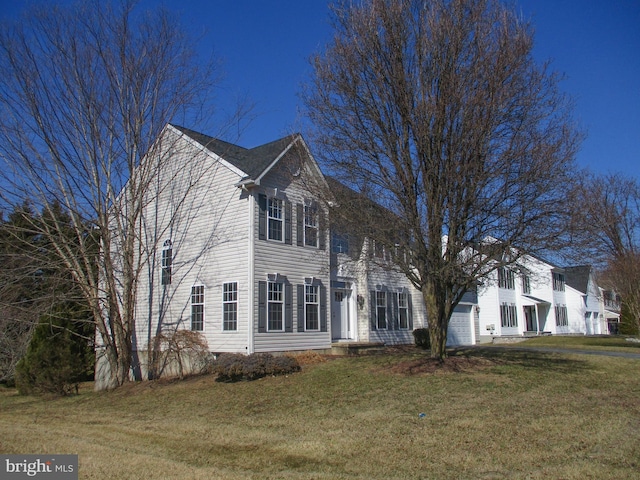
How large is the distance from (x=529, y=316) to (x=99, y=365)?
124ft

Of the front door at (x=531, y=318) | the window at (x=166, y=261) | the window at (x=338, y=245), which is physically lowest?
the front door at (x=531, y=318)

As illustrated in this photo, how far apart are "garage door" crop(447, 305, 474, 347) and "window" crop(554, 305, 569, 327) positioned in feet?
75.2

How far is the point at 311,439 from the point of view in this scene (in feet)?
28.3

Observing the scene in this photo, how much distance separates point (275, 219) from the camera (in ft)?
60.9

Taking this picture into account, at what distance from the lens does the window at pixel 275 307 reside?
17.7 m

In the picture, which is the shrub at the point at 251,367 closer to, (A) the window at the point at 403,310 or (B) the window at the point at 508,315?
(A) the window at the point at 403,310

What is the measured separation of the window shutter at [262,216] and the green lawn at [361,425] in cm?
467

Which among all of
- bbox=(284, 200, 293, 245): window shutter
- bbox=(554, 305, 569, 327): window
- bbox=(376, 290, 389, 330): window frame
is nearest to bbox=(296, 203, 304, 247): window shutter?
bbox=(284, 200, 293, 245): window shutter

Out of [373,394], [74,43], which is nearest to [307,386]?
[373,394]

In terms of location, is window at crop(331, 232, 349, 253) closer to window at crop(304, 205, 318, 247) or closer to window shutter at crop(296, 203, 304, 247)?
window at crop(304, 205, 318, 247)

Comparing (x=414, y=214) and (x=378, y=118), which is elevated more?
(x=378, y=118)

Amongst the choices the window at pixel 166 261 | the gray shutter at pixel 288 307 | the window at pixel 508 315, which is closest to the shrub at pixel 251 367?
the gray shutter at pixel 288 307

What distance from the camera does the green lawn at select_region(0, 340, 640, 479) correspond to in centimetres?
702

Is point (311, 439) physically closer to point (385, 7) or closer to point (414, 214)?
point (414, 214)
